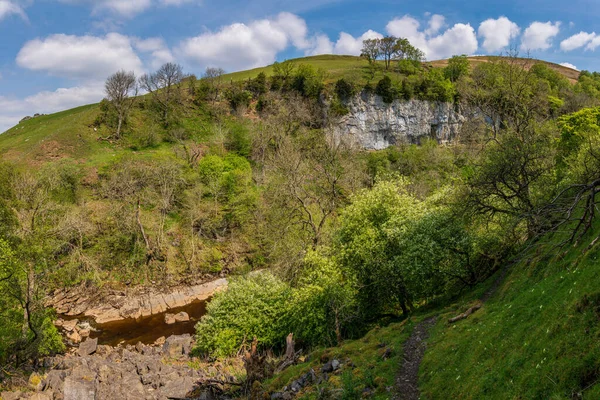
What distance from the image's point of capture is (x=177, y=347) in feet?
99.0

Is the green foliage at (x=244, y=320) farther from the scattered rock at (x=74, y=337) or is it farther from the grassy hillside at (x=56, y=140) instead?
the grassy hillside at (x=56, y=140)

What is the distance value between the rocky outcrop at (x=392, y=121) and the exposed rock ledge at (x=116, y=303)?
5545 centimetres

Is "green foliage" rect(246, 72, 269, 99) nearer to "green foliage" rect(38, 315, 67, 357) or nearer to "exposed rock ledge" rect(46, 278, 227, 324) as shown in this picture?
"exposed rock ledge" rect(46, 278, 227, 324)

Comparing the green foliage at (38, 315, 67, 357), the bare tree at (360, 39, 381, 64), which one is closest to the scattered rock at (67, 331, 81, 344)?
the green foliage at (38, 315, 67, 357)

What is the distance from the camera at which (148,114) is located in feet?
257

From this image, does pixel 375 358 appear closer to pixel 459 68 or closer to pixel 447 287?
pixel 447 287

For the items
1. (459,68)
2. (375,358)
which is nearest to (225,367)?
(375,358)

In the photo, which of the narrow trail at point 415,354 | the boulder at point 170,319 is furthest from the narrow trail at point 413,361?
the boulder at point 170,319

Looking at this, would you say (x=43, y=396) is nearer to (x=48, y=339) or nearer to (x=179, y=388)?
(x=179, y=388)

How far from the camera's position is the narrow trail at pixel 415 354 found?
14.9 meters

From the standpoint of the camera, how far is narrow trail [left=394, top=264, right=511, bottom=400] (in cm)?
1489

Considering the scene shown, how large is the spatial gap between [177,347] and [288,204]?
22.2m

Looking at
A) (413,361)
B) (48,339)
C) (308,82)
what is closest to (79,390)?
(48,339)

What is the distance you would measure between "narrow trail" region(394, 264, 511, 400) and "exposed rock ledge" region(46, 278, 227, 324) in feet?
86.3
